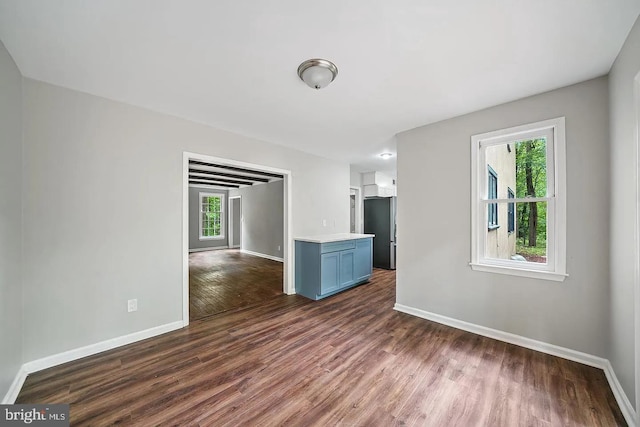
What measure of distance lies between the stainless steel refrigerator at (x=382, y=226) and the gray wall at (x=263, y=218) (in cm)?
235

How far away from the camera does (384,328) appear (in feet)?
9.25

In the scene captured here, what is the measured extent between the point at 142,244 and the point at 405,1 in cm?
303

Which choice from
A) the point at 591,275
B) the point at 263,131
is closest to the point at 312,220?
the point at 263,131

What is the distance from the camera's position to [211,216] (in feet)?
29.8

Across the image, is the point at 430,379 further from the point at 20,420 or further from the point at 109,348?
the point at 109,348

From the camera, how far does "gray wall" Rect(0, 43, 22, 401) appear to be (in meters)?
1.63

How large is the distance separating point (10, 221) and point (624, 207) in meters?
4.30

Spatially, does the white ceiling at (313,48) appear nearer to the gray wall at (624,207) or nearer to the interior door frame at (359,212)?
the gray wall at (624,207)

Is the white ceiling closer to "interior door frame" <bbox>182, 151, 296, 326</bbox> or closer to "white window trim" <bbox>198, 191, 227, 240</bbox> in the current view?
"interior door frame" <bbox>182, 151, 296, 326</bbox>

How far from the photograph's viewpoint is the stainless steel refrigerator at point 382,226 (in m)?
5.69

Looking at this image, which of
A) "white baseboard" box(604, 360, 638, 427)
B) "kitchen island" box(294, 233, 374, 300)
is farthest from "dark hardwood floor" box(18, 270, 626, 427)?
"kitchen island" box(294, 233, 374, 300)

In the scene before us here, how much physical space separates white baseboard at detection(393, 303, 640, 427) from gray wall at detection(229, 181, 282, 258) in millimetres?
4396

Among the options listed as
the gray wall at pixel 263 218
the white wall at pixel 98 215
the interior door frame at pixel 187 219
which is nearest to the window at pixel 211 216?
the gray wall at pixel 263 218

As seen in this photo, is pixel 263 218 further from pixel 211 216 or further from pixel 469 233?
pixel 469 233
